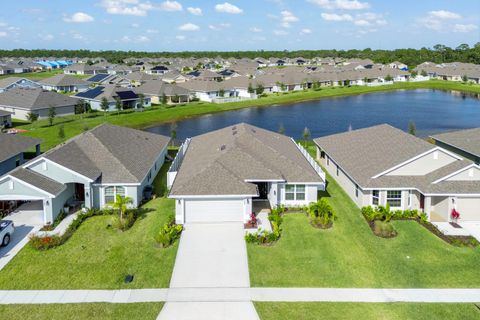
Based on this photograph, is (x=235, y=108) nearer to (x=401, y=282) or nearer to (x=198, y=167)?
(x=198, y=167)

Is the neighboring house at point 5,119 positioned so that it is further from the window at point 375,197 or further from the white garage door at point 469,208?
the white garage door at point 469,208

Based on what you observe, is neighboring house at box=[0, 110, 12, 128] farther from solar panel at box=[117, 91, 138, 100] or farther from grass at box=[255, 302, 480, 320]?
grass at box=[255, 302, 480, 320]

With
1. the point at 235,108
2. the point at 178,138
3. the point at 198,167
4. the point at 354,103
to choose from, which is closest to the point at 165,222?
the point at 198,167

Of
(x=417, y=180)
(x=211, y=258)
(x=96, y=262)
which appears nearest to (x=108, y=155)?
(x=96, y=262)

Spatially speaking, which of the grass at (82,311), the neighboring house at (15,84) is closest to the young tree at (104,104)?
the neighboring house at (15,84)

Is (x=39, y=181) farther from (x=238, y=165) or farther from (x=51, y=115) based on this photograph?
(x=51, y=115)
